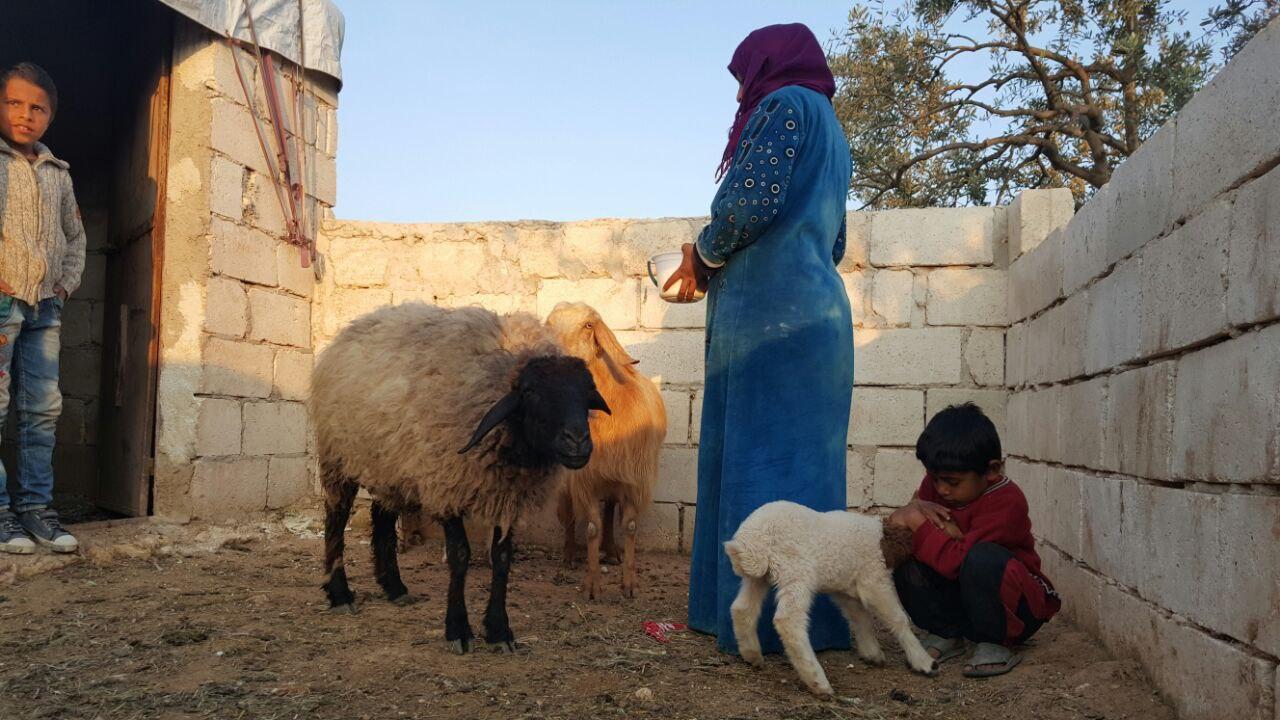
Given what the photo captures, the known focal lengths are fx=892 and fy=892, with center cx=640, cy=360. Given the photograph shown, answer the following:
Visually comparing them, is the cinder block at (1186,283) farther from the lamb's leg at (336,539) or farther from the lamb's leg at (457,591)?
the lamb's leg at (336,539)

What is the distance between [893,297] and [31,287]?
5.35m

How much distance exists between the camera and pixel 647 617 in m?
4.63

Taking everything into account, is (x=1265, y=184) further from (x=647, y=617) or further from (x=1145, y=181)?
(x=647, y=617)

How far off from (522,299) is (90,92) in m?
5.47

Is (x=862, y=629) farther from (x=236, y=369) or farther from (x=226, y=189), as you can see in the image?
(x=226, y=189)

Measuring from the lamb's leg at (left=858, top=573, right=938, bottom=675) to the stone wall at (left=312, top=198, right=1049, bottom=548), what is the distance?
2709 millimetres

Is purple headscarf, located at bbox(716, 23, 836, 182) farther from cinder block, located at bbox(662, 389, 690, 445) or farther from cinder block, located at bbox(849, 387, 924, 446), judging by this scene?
cinder block, located at bbox(662, 389, 690, 445)

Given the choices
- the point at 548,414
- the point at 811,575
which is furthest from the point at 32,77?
the point at 811,575

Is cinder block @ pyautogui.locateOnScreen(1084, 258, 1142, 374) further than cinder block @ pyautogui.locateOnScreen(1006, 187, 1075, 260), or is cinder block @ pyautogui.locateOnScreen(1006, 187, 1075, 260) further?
cinder block @ pyautogui.locateOnScreen(1006, 187, 1075, 260)

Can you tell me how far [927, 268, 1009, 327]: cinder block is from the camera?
19.9ft

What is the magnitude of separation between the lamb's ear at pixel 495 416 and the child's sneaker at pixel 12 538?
115 inches

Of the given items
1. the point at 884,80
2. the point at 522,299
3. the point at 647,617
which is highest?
the point at 884,80

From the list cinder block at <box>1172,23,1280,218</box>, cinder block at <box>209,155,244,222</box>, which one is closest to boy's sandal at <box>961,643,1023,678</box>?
cinder block at <box>1172,23,1280,218</box>

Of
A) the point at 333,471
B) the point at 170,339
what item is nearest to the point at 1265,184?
the point at 333,471
